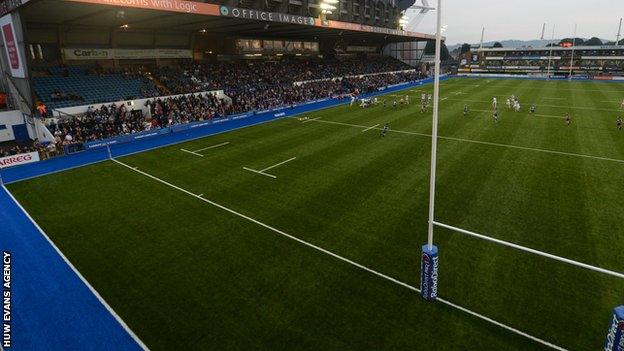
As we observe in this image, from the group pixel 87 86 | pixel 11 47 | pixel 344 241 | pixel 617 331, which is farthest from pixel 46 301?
pixel 87 86

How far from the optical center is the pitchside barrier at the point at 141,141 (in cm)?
2194

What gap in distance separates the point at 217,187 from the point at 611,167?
20796 millimetres

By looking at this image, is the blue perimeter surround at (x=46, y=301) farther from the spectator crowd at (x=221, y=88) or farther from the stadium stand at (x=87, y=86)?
the stadium stand at (x=87, y=86)

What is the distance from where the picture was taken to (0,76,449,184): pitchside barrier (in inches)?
864

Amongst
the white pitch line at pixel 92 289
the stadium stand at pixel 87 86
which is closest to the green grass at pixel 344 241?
the white pitch line at pixel 92 289

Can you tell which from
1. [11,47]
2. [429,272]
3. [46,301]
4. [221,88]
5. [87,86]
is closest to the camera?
[429,272]

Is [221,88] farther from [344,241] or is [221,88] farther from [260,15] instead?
[344,241]

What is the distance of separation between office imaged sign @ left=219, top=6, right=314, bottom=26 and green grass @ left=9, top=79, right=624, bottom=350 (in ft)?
52.7

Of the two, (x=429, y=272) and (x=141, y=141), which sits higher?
(x=141, y=141)

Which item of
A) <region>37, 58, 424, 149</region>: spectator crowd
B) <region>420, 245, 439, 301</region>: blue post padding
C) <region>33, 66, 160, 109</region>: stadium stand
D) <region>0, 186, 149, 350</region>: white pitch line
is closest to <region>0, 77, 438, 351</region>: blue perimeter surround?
<region>0, 186, 149, 350</region>: white pitch line

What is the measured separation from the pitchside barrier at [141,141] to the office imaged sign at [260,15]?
31.4ft

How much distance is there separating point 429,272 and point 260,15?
114ft

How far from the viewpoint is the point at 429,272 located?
8773 mm

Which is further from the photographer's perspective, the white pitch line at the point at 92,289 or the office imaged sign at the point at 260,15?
the office imaged sign at the point at 260,15
